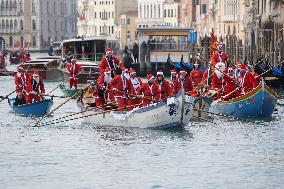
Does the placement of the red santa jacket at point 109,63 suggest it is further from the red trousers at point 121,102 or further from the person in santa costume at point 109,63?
the red trousers at point 121,102

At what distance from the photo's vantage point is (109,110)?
38.2 meters

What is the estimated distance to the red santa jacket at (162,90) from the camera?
120 ft

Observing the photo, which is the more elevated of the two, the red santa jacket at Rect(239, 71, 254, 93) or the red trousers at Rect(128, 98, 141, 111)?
the red santa jacket at Rect(239, 71, 254, 93)

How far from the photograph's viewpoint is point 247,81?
41.3m

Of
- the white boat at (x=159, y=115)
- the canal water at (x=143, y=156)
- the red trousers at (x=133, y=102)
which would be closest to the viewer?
the canal water at (x=143, y=156)

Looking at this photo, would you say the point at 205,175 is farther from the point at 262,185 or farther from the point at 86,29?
the point at 86,29

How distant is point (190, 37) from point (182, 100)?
40422mm

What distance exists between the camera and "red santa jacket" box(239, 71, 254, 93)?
41250mm

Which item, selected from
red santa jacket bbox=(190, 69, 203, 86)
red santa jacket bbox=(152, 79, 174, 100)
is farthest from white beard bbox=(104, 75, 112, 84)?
red santa jacket bbox=(190, 69, 203, 86)

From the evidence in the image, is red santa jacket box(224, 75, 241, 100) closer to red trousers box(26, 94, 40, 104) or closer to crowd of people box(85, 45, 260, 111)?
crowd of people box(85, 45, 260, 111)

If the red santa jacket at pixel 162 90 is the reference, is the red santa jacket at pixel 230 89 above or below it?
below

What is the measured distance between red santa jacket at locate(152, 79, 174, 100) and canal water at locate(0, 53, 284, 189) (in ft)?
3.23

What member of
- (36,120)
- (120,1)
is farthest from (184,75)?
(120,1)

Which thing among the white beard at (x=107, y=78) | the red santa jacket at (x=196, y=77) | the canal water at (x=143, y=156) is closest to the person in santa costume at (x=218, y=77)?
the canal water at (x=143, y=156)
